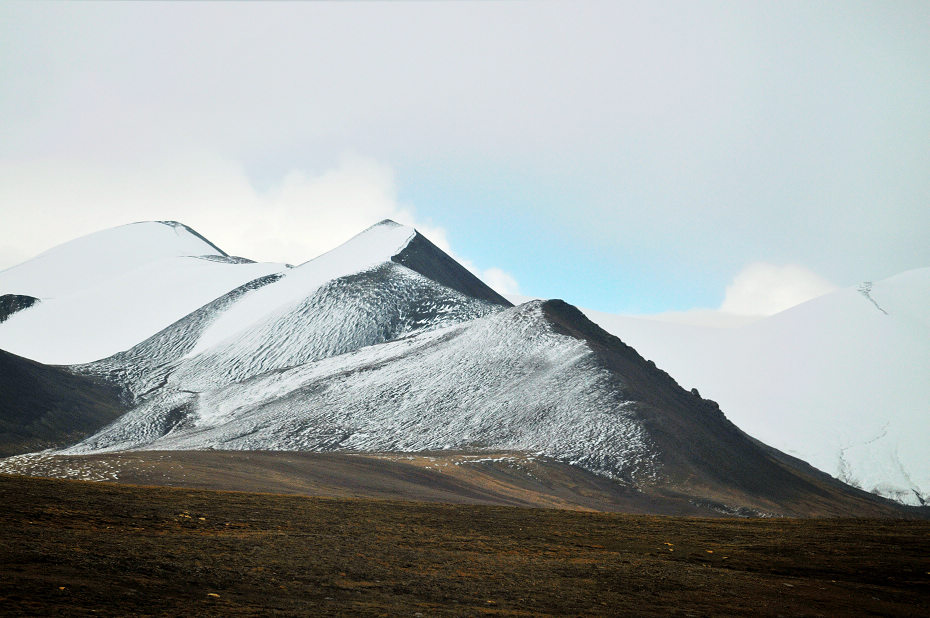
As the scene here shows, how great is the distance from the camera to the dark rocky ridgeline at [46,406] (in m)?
84.2

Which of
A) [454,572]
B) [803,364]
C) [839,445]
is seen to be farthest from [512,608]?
[803,364]

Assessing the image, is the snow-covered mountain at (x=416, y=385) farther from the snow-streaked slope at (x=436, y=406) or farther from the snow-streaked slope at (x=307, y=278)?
the snow-streaked slope at (x=307, y=278)

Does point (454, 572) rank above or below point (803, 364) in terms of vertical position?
below

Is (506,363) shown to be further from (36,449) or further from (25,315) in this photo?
(25,315)

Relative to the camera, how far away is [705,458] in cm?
6569

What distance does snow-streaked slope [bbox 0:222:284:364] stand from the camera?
131125 millimetres

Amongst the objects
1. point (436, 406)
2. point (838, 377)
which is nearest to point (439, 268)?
point (436, 406)

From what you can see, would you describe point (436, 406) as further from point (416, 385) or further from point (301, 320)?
point (301, 320)

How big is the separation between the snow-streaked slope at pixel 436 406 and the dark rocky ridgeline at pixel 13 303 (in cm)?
7367

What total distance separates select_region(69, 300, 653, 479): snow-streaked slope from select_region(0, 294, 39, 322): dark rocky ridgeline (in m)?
73.7

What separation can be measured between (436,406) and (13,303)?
362 ft

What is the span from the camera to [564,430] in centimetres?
6600

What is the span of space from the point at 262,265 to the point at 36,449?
75269 millimetres

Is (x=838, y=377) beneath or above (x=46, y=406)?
above
